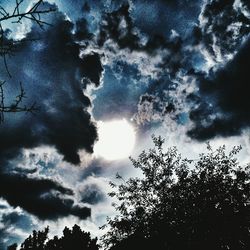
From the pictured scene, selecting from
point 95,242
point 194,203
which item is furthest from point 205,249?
point 95,242

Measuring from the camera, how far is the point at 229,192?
25438 millimetres

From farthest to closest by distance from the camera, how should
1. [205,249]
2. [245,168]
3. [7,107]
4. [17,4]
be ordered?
[245,168] → [205,249] → [7,107] → [17,4]

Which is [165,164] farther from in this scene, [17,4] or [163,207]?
[17,4]

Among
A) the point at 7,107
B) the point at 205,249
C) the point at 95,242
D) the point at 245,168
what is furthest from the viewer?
the point at 95,242

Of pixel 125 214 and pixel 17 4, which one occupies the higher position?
pixel 125 214

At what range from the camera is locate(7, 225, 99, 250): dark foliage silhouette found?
2928 cm

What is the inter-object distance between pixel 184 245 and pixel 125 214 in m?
6.60

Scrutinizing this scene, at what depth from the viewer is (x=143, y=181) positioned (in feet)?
92.0

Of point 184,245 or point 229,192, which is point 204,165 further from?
point 184,245

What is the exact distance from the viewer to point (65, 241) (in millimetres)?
30469

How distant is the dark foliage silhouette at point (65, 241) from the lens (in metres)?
29.3

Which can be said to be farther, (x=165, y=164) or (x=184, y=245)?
(x=165, y=164)

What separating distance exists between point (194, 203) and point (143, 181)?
18.1 ft

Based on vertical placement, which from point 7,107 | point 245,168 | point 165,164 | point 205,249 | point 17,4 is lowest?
point 7,107
